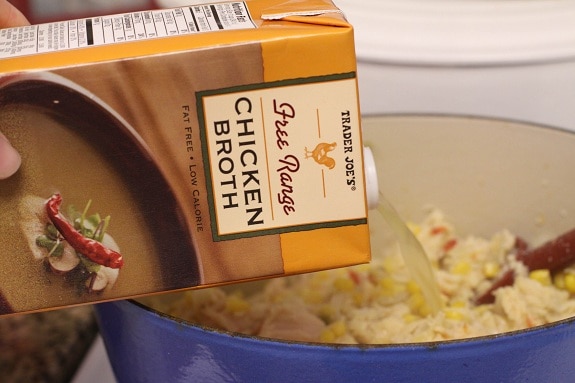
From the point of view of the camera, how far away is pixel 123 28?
593 millimetres

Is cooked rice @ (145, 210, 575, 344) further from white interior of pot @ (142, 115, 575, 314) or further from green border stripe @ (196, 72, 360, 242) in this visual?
green border stripe @ (196, 72, 360, 242)

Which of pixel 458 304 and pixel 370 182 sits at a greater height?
pixel 370 182

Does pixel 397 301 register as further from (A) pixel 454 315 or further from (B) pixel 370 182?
(B) pixel 370 182

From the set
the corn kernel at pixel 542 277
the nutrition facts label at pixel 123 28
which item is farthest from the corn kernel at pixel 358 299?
the nutrition facts label at pixel 123 28

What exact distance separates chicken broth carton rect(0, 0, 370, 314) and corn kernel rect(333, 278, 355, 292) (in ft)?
1.13

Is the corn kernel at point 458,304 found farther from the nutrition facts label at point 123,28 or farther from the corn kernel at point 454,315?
the nutrition facts label at point 123,28

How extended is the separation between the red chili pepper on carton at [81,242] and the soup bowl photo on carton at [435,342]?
0.27ft

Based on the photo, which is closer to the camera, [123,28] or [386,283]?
[123,28]

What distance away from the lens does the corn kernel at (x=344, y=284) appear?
0.95 meters

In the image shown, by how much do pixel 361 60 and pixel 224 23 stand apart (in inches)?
17.7

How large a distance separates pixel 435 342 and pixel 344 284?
0.38 meters

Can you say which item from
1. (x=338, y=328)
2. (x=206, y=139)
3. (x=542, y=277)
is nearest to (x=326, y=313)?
(x=338, y=328)

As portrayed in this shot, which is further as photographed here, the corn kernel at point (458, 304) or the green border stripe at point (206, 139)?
the corn kernel at point (458, 304)

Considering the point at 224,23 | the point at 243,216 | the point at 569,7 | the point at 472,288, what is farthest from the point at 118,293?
the point at 569,7
